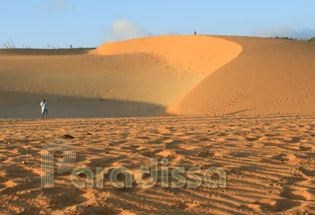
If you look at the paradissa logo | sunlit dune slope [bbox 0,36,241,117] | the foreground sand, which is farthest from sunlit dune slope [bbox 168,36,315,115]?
the paradissa logo

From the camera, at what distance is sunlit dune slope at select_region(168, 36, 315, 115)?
1511 cm

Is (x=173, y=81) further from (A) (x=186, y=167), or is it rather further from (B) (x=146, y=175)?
(B) (x=146, y=175)

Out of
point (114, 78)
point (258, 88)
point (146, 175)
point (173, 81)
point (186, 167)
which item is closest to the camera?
point (146, 175)

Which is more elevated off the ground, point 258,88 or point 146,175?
point 258,88

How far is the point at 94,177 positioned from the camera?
3.87 m

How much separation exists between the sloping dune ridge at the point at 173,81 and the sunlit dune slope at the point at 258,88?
39 mm

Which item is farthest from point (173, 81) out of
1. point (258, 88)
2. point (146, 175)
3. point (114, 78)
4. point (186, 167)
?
point (146, 175)

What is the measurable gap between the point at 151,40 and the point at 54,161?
115 ft

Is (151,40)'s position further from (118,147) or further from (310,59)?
(118,147)

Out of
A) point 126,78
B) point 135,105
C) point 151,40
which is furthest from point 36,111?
point 151,40

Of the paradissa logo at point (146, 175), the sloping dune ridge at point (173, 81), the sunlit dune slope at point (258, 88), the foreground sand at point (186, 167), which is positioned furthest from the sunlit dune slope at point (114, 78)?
the paradissa logo at point (146, 175)

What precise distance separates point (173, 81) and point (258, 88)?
976 centimetres

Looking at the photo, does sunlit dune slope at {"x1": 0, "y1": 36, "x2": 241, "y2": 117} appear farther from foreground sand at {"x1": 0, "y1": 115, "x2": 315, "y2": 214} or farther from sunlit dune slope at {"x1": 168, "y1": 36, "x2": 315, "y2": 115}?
foreground sand at {"x1": 0, "y1": 115, "x2": 315, "y2": 214}

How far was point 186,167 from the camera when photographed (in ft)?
13.7
